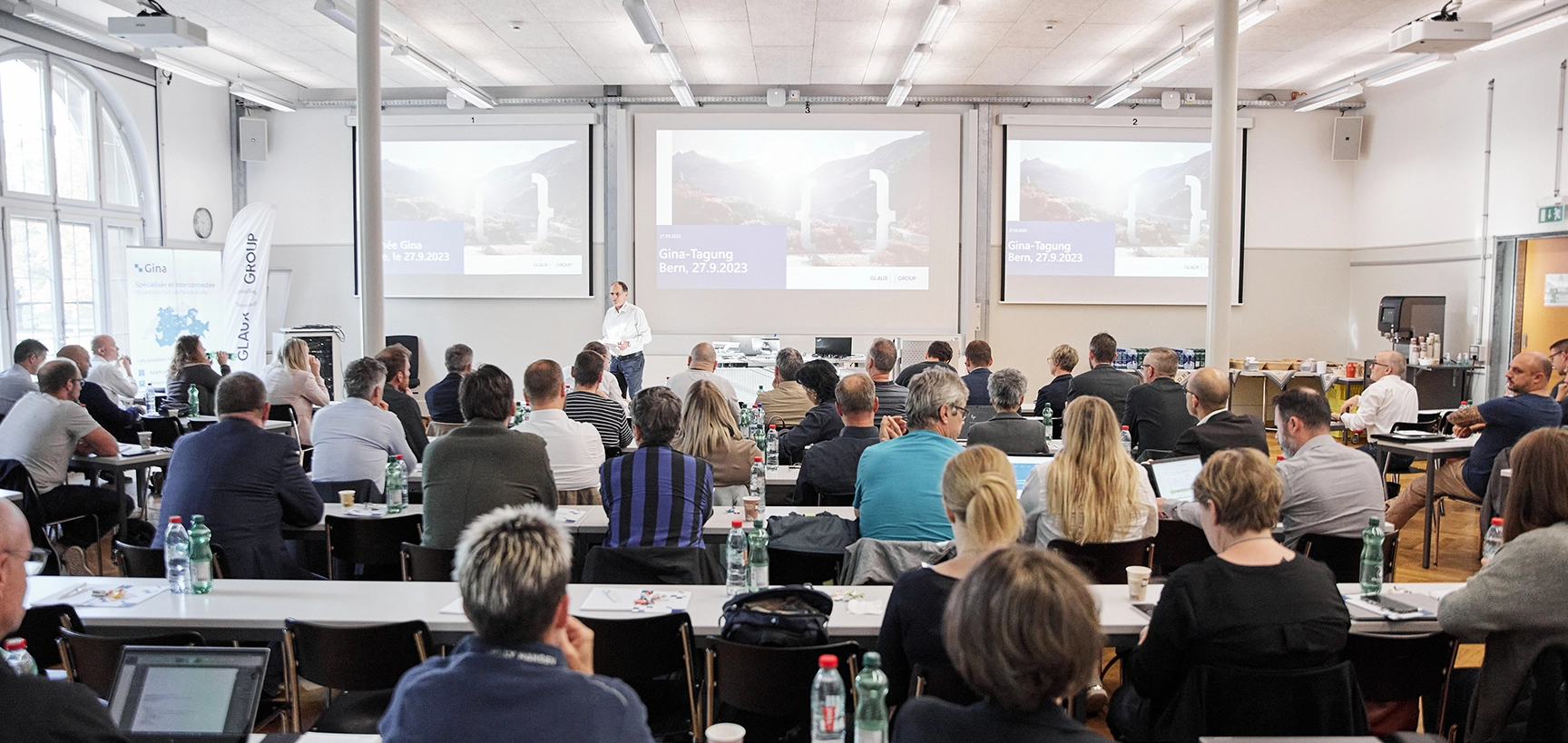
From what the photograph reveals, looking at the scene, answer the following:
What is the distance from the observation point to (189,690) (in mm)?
2180

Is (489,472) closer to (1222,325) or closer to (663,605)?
(663,605)

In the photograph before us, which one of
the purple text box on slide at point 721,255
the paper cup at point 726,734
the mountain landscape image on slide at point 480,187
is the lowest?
the paper cup at point 726,734

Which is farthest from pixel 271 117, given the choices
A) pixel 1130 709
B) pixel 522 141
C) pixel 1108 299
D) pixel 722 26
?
pixel 1130 709

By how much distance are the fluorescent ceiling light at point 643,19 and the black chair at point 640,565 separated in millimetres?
5613

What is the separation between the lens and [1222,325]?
8.46m

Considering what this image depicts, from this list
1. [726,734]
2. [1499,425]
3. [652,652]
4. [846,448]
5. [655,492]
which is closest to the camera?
[726,734]

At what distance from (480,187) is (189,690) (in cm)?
1085

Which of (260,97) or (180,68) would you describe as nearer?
(180,68)

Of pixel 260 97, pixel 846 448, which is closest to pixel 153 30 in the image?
pixel 260 97

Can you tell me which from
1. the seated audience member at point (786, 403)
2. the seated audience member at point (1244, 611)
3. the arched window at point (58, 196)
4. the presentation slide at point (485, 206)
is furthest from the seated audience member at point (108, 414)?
the seated audience member at point (1244, 611)

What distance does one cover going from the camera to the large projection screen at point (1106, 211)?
12.2 m

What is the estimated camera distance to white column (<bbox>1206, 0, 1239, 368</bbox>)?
26.6 feet

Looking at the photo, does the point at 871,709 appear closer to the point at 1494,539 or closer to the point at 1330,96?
the point at 1494,539

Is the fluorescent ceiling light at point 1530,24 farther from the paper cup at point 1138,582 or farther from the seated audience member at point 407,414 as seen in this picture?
the seated audience member at point 407,414
